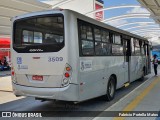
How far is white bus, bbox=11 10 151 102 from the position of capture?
282 inches

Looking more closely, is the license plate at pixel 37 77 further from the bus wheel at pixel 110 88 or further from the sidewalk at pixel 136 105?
the bus wheel at pixel 110 88

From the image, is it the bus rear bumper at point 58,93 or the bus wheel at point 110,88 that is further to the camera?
the bus wheel at point 110,88

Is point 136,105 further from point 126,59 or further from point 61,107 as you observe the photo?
point 126,59

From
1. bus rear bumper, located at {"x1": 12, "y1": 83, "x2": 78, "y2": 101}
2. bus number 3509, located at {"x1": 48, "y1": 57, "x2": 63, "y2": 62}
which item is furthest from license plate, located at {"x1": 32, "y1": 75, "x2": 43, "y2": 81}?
bus number 3509, located at {"x1": 48, "y1": 57, "x2": 63, "y2": 62}

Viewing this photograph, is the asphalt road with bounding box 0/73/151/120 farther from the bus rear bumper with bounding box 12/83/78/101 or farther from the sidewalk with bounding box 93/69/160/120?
the bus rear bumper with bounding box 12/83/78/101

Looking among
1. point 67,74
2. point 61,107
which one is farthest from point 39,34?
point 61,107

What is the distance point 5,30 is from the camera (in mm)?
33688

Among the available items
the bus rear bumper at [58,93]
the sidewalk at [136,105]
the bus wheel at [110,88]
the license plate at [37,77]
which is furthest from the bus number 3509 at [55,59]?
the bus wheel at [110,88]

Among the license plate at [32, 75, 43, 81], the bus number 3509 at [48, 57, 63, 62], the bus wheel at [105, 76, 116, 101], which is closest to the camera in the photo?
the bus number 3509 at [48, 57, 63, 62]

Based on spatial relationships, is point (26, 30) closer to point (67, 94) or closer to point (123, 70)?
point (67, 94)

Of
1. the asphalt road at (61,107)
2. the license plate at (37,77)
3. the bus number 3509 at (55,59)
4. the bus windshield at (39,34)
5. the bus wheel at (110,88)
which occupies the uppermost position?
the bus windshield at (39,34)

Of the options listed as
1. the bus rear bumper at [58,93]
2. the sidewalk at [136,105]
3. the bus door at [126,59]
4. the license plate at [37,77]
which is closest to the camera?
the bus rear bumper at [58,93]

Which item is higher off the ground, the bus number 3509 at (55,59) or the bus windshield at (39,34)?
the bus windshield at (39,34)

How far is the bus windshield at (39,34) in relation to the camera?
24.2 feet
